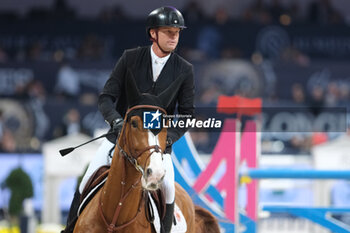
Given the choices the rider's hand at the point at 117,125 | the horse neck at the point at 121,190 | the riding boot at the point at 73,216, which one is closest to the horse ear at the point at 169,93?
the rider's hand at the point at 117,125

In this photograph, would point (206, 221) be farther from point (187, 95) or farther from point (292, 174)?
point (187, 95)

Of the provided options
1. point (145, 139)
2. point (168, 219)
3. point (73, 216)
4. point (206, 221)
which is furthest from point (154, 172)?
point (206, 221)

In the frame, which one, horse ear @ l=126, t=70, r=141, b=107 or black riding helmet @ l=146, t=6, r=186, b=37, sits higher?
black riding helmet @ l=146, t=6, r=186, b=37

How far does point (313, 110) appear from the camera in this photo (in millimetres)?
13391

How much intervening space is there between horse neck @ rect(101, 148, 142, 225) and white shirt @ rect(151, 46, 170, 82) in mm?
518

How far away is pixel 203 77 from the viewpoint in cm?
1467

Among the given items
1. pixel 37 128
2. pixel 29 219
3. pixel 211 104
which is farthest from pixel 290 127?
pixel 29 219

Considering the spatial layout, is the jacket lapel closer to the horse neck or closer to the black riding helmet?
the black riding helmet

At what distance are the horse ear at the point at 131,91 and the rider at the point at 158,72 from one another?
0.08 feet

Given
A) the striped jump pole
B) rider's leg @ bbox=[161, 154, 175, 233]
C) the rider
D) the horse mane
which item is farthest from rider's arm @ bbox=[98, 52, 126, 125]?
the striped jump pole

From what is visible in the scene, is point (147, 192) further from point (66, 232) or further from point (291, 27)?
point (291, 27)

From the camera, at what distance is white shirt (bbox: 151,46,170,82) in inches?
174

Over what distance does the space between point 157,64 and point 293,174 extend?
203 cm

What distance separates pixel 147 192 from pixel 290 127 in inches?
360
